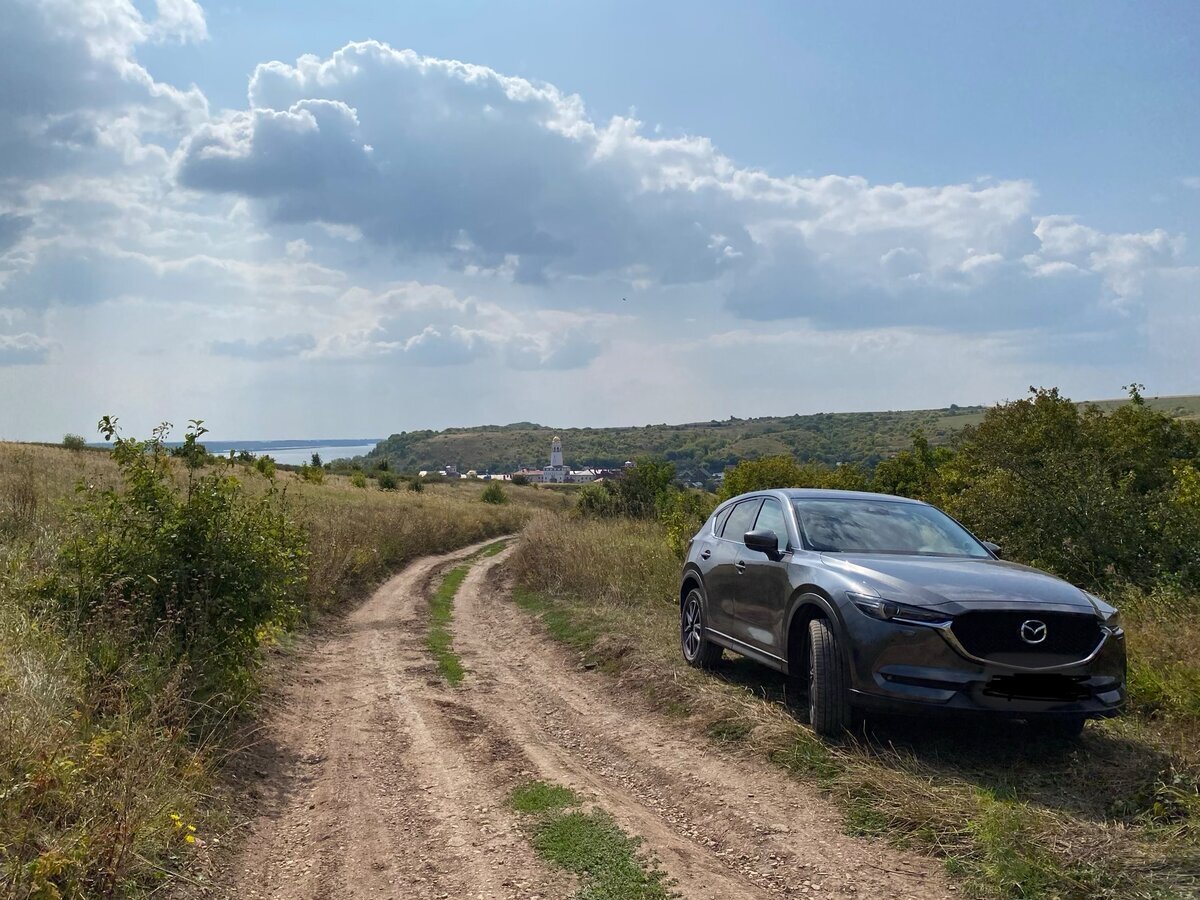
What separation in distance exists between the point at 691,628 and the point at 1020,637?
13.4 feet

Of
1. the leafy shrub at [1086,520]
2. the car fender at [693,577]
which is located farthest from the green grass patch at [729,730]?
the leafy shrub at [1086,520]

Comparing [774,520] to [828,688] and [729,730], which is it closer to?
[729,730]

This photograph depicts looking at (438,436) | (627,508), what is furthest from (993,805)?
(438,436)

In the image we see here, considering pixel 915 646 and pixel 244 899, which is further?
pixel 915 646

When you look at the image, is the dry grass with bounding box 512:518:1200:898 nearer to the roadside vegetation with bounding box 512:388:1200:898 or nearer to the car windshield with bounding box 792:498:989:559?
the roadside vegetation with bounding box 512:388:1200:898

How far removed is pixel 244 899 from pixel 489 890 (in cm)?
117

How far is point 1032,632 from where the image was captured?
18.4 feet

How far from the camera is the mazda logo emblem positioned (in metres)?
5.61

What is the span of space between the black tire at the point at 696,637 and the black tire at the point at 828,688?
2.49m

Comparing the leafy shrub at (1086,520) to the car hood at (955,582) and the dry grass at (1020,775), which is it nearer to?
the dry grass at (1020,775)

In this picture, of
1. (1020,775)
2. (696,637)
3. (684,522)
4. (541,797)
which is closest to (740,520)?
(696,637)

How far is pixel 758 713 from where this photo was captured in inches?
275

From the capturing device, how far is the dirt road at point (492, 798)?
14.9 feet

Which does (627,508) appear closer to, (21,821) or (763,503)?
(763,503)
